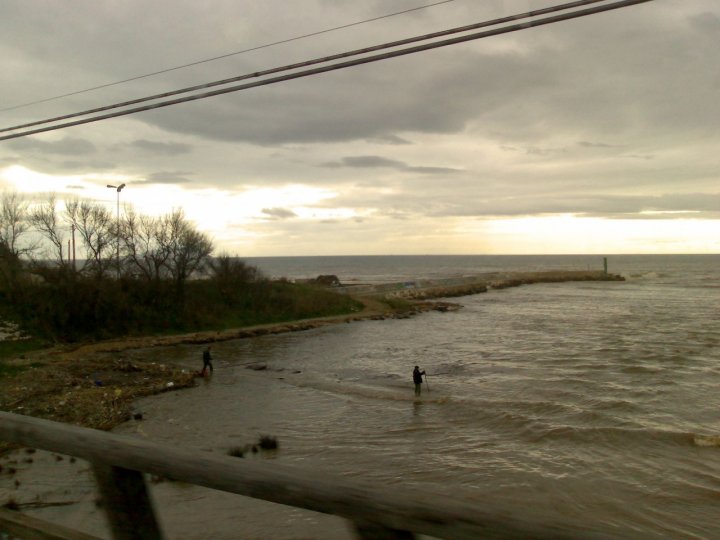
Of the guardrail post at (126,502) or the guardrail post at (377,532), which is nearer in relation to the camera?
the guardrail post at (377,532)

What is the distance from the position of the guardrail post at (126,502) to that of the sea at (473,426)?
3.24 ft

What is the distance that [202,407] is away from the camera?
22078mm

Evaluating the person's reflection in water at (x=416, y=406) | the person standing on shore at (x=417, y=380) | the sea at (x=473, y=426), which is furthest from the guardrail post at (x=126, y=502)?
the person standing on shore at (x=417, y=380)

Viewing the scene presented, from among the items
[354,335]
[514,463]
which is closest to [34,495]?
[514,463]

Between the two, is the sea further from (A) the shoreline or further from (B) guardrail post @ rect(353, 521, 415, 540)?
(A) the shoreline

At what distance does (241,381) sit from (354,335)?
1784 cm

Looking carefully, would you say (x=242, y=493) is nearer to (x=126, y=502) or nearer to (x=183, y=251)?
(x=126, y=502)

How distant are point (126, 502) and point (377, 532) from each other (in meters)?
1.30

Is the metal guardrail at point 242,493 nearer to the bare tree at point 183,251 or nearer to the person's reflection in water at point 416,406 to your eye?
the person's reflection in water at point 416,406

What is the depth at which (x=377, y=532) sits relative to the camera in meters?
2.13

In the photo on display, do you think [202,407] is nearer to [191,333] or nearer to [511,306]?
[191,333]

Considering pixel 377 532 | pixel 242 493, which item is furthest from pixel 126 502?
pixel 377 532

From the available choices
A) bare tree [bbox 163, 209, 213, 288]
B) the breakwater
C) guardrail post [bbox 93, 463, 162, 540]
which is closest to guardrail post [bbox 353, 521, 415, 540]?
guardrail post [bbox 93, 463, 162, 540]

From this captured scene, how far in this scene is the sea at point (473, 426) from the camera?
11.6m
